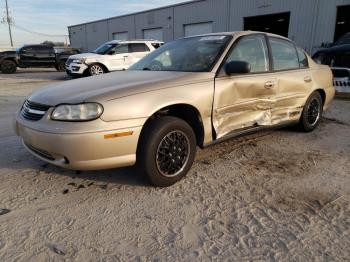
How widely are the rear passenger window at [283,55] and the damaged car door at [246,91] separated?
7.4 inches

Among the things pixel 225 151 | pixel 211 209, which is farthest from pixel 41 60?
pixel 211 209

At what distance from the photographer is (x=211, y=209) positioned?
275cm

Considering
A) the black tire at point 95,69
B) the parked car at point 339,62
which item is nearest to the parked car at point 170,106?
the parked car at point 339,62

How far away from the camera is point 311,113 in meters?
5.03

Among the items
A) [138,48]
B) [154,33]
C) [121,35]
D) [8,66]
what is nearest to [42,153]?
[138,48]

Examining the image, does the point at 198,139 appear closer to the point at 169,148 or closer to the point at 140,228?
the point at 169,148

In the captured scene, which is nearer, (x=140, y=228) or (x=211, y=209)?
(x=140, y=228)


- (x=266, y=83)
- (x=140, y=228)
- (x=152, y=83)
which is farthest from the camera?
(x=266, y=83)

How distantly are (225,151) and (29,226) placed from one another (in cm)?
255

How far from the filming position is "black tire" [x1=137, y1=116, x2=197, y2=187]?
2924mm

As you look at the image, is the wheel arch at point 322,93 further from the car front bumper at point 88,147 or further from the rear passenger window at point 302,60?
the car front bumper at point 88,147

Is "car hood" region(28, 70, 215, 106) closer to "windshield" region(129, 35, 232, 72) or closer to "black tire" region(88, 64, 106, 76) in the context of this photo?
"windshield" region(129, 35, 232, 72)

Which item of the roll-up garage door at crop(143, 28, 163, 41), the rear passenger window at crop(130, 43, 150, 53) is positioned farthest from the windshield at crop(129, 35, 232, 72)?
the roll-up garage door at crop(143, 28, 163, 41)

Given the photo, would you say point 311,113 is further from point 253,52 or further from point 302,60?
point 253,52
